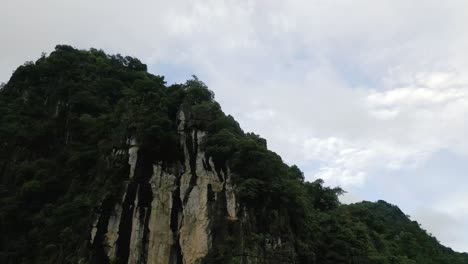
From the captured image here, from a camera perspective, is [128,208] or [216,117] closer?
[128,208]

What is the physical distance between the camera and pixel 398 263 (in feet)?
84.6

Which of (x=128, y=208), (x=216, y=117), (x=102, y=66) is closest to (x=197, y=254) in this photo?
(x=128, y=208)

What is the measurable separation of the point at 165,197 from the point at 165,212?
73cm

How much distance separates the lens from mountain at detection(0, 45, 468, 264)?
20.1 metres

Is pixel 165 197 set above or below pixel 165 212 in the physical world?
above

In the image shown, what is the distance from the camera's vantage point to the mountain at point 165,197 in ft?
65.8

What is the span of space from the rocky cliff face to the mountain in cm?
5

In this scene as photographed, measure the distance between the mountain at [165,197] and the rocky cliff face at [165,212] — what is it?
0.15 feet

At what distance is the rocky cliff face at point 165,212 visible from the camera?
789 inches

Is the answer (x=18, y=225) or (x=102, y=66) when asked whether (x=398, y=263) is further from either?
(x=102, y=66)

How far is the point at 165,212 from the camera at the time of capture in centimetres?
2117

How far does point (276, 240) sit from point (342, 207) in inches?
387

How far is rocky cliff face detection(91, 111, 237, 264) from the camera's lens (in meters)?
20.0

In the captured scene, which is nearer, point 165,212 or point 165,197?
point 165,212
